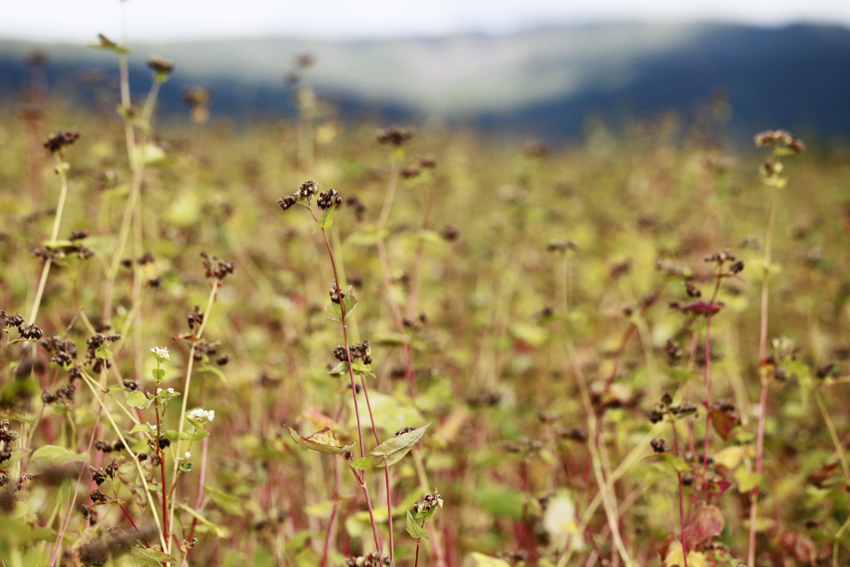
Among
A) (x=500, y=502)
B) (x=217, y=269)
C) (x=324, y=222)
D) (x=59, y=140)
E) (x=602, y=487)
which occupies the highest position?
(x=59, y=140)

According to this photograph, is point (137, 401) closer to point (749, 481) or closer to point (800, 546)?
point (749, 481)

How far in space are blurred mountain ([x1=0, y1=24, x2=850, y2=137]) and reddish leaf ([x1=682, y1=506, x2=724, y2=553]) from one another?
2911cm

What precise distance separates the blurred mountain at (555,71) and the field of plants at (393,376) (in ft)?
84.6

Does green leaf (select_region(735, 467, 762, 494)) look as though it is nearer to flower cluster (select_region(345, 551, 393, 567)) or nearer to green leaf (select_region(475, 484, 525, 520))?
green leaf (select_region(475, 484, 525, 520))

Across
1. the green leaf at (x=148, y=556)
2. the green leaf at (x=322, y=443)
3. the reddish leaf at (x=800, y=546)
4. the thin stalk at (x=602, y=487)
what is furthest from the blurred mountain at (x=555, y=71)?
the green leaf at (x=148, y=556)

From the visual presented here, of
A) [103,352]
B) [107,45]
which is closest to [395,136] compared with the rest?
[107,45]

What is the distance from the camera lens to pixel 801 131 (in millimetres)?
10203

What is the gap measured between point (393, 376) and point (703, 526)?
1.35 metres

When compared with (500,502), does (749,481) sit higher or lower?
higher

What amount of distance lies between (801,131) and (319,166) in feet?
32.6

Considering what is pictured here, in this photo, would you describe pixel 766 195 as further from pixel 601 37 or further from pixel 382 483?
pixel 601 37

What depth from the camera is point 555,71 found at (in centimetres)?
5216

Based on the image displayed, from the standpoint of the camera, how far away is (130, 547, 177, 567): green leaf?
4.59 ft

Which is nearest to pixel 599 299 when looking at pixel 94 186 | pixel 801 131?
pixel 94 186
